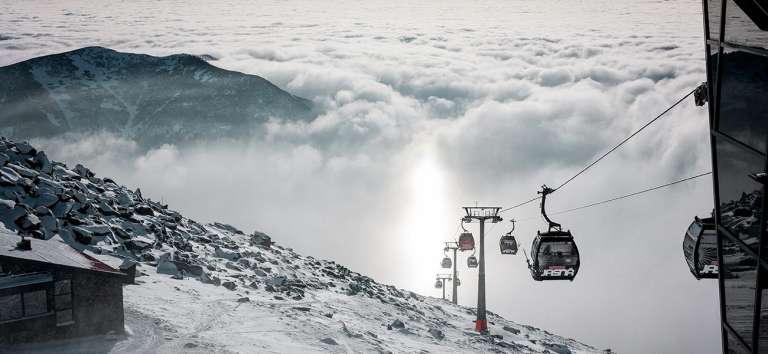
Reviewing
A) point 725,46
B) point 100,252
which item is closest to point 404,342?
point 100,252

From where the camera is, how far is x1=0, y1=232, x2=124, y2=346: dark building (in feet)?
75.9

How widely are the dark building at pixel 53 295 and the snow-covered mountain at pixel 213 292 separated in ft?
2.31

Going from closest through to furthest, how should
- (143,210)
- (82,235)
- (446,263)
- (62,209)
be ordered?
(82,235), (62,209), (143,210), (446,263)

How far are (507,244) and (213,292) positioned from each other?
2012 cm

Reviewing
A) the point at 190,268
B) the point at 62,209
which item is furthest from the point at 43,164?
the point at 190,268

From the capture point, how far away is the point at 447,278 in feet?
217

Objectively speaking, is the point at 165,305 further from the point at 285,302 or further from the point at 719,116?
the point at 719,116

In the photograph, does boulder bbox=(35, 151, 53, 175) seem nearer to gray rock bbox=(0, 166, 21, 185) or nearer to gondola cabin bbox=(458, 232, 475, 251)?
gray rock bbox=(0, 166, 21, 185)

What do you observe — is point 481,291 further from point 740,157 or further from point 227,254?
point 740,157

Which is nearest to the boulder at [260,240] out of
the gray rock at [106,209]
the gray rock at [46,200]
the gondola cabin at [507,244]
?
the gray rock at [106,209]

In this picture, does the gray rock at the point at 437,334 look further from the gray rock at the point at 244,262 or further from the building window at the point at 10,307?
the building window at the point at 10,307

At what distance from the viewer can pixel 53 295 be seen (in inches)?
958

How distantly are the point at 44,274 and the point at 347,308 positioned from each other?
20396mm

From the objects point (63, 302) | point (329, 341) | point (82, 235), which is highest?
point (82, 235)
